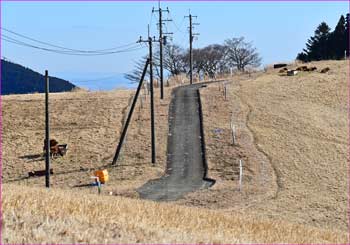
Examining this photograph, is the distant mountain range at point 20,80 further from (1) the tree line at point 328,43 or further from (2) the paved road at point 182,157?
(1) the tree line at point 328,43

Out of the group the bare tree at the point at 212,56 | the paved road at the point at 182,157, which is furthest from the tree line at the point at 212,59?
the paved road at the point at 182,157

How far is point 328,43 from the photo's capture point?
89750mm

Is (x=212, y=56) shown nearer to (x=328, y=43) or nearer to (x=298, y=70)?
(x=328, y=43)

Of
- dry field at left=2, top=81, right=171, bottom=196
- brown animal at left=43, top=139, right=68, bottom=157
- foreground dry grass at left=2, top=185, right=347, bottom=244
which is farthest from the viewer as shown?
brown animal at left=43, top=139, right=68, bottom=157

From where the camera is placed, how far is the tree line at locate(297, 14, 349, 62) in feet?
287

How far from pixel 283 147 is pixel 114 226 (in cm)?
3321

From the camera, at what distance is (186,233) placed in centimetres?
846

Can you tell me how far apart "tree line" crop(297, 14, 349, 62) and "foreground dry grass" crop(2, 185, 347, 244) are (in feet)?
258

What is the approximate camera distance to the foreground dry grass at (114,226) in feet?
24.4

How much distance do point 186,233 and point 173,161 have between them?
99.0 ft

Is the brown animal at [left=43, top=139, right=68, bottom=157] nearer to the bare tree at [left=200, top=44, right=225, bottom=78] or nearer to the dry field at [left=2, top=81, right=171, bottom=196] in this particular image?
the dry field at [left=2, top=81, right=171, bottom=196]

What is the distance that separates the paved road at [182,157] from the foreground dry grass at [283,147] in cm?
83

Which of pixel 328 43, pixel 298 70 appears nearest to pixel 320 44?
pixel 328 43

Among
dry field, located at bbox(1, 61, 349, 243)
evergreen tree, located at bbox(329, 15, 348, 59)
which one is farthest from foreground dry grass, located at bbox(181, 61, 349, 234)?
evergreen tree, located at bbox(329, 15, 348, 59)
